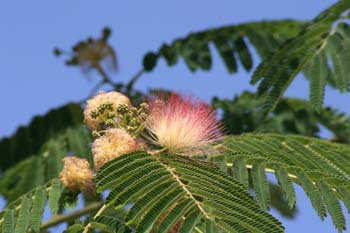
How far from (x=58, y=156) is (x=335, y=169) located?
2707 mm

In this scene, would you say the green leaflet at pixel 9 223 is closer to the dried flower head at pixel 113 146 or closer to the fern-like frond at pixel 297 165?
the dried flower head at pixel 113 146

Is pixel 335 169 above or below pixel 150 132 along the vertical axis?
below

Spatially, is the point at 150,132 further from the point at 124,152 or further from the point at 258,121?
the point at 258,121

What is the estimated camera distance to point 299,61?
489cm

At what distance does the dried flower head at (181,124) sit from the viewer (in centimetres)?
351

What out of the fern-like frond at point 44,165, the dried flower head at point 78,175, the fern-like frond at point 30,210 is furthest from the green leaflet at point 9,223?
the fern-like frond at point 44,165

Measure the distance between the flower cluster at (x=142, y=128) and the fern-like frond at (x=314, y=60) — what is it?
3.68 ft

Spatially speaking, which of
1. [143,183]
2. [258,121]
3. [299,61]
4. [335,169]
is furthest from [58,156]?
[143,183]

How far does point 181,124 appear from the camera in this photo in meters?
3.54

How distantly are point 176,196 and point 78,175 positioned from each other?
731mm

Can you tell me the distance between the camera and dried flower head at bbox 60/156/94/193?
3.66 meters

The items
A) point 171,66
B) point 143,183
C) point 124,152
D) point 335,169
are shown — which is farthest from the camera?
point 171,66

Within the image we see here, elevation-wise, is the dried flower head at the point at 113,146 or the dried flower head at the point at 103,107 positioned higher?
the dried flower head at the point at 103,107

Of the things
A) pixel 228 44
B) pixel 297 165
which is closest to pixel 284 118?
pixel 228 44
